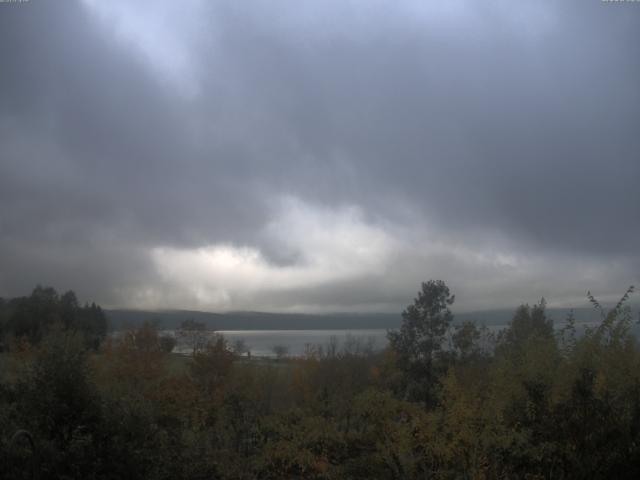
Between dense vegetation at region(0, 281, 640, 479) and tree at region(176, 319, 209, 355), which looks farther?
tree at region(176, 319, 209, 355)

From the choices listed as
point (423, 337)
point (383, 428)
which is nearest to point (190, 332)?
point (423, 337)

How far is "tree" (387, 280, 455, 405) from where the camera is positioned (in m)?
25.2

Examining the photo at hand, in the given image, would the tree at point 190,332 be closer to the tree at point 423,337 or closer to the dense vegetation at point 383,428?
the tree at point 423,337

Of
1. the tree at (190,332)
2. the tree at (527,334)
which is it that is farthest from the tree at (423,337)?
the tree at (190,332)

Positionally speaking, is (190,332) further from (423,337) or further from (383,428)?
(383,428)

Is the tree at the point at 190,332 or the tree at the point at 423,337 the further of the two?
the tree at the point at 190,332

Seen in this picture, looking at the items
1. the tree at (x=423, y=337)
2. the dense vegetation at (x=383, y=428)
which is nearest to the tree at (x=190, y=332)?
the tree at (x=423, y=337)

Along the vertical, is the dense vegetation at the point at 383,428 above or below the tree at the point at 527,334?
below

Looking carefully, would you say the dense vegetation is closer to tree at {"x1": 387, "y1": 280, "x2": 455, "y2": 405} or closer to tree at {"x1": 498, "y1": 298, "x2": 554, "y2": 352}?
tree at {"x1": 498, "y1": 298, "x2": 554, "y2": 352}

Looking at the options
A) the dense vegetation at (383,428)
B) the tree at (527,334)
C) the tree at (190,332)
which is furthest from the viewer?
the tree at (190,332)

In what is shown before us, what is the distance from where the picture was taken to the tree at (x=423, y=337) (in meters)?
25.2

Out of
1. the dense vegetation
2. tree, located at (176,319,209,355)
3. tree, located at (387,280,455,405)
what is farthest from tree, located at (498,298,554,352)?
tree, located at (176,319,209,355)

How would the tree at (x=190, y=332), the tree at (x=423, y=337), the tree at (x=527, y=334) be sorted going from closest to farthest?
the tree at (x=527, y=334) → the tree at (x=423, y=337) → the tree at (x=190, y=332)

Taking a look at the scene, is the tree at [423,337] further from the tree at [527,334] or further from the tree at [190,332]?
the tree at [190,332]
